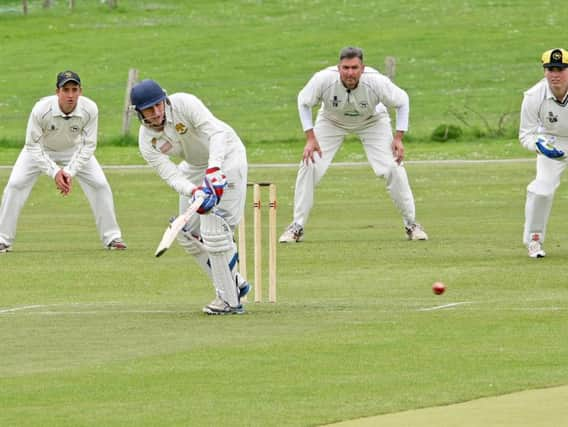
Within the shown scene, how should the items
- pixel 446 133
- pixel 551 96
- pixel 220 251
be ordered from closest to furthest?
1. pixel 220 251
2. pixel 551 96
3. pixel 446 133

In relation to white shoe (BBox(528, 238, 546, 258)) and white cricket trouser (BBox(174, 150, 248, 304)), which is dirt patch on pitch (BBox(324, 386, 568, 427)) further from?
white shoe (BBox(528, 238, 546, 258))

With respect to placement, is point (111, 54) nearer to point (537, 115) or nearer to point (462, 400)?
point (537, 115)

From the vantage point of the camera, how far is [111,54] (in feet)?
179

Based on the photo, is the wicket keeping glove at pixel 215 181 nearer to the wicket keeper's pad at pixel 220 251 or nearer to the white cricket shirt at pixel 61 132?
the wicket keeper's pad at pixel 220 251

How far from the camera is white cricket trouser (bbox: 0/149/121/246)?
57.4 ft

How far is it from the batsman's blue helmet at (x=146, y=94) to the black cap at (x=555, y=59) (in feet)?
15.6

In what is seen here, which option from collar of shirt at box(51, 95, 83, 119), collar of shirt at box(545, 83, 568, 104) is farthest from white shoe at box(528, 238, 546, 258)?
collar of shirt at box(51, 95, 83, 119)

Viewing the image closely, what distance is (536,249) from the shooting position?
50.9ft

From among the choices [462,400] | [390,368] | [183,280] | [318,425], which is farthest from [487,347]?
[183,280]

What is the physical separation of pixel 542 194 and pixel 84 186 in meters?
4.77

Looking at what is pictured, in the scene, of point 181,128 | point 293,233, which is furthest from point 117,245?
point 181,128

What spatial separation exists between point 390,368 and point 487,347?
0.88 metres

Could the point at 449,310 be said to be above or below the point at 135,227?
above

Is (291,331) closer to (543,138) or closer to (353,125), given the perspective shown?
(543,138)
